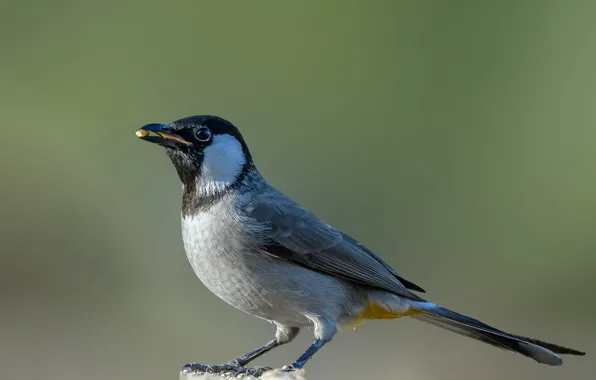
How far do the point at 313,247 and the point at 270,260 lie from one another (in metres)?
0.23

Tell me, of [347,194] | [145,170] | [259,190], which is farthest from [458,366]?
[145,170]

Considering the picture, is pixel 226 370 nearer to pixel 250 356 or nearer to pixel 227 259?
pixel 250 356

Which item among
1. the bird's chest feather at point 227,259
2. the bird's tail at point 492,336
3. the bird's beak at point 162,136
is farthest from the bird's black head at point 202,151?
the bird's tail at point 492,336

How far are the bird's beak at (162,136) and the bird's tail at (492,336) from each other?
129 cm

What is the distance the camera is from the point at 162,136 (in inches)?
124

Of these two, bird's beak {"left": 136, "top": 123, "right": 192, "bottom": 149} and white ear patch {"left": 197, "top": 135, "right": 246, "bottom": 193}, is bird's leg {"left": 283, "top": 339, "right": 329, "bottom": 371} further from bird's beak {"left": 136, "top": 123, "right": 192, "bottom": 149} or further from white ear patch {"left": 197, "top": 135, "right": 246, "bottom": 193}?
bird's beak {"left": 136, "top": 123, "right": 192, "bottom": 149}

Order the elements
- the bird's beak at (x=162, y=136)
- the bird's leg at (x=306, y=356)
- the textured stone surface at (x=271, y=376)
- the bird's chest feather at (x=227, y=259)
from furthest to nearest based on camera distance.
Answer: the bird's beak at (x=162, y=136) → the bird's chest feather at (x=227, y=259) → the bird's leg at (x=306, y=356) → the textured stone surface at (x=271, y=376)

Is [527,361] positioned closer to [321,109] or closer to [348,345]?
[348,345]

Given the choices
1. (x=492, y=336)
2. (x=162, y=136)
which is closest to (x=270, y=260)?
(x=162, y=136)

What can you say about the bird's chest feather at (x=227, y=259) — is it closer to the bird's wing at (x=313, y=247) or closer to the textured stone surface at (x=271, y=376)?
the bird's wing at (x=313, y=247)

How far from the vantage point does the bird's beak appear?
3109mm

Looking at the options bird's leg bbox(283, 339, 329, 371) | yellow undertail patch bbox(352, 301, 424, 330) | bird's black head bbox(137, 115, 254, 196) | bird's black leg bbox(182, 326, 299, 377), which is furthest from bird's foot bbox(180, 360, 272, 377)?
bird's black head bbox(137, 115, 254, 196)

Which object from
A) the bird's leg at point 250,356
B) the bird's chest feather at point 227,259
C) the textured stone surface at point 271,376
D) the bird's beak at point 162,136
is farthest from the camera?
the bird's leg at point 250,356

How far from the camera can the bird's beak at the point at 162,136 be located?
3.11 metres
